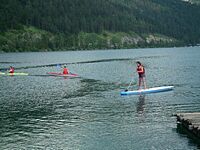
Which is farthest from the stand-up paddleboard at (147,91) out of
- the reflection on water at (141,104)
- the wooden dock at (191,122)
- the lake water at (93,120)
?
the wooden dock at (191,122)

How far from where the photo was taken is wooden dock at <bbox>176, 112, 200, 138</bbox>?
122ft

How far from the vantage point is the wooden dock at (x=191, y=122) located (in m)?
37.3

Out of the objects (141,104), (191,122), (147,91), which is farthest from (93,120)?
(147,91)

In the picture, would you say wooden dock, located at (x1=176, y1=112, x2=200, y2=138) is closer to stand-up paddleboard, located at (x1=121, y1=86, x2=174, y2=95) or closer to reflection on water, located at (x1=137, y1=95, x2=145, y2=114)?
reflection on water, located at (x1=137, y1=95, x2=145, y2=114)

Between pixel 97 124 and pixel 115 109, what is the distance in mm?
9280

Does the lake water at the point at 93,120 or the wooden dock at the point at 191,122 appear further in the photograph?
the wooden dock at the point at 191,122

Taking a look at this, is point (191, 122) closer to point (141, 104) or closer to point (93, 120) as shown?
point (93, 120)

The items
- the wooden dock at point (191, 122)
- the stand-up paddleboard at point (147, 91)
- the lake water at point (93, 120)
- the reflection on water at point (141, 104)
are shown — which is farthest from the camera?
the stand-up paddleboard at point (147, 91)

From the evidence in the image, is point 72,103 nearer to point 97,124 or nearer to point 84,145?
point 97,124

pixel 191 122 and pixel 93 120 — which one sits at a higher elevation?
pixel 191 122

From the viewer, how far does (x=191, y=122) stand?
1527 inches

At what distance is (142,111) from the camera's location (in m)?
51.4

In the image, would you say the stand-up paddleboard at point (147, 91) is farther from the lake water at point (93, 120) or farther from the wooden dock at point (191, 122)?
the wooden dock at point (191, 122)

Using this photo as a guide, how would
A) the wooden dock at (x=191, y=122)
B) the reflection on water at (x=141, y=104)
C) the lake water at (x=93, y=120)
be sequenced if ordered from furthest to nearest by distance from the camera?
the reflection on water at (x=141, y=104)
the wooden dock at (x=191, y=122)
the lake water at (x=93, y=120)
